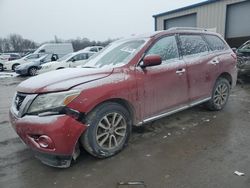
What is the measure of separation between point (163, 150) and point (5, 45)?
249 feet

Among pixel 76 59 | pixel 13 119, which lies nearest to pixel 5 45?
pixel 76 59

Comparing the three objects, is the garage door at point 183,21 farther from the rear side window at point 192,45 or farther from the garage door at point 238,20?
the rear side window at point 192,45

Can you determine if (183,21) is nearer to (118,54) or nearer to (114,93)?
(118,54)

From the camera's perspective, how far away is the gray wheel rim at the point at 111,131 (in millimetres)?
3111

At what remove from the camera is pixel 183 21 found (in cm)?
1842

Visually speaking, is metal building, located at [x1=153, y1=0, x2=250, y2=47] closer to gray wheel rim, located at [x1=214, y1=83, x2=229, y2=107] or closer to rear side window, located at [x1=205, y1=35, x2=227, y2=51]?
rear side window, located at [x1=205, y1=35, x2=227, y2=51]

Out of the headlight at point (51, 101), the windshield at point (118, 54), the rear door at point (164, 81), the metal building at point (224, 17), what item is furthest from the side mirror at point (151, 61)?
the metal building at point (224, 17)

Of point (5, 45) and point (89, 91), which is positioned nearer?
point (89, 91)

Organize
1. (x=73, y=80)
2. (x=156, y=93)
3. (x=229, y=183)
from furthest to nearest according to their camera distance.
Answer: (x=156, y=93)
(x=73, y=80)
(x=229, y=183)

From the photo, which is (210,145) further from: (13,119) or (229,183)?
(13,119)

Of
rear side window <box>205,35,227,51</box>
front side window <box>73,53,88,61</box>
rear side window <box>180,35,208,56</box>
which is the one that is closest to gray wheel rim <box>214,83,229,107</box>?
rear side window <box>205,35,227,51</box>

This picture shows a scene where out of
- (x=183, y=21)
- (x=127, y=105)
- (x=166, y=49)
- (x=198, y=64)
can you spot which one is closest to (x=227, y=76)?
(x=198, y=64)

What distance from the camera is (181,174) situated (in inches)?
109

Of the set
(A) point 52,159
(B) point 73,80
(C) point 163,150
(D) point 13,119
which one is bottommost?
(C) point 163,150
